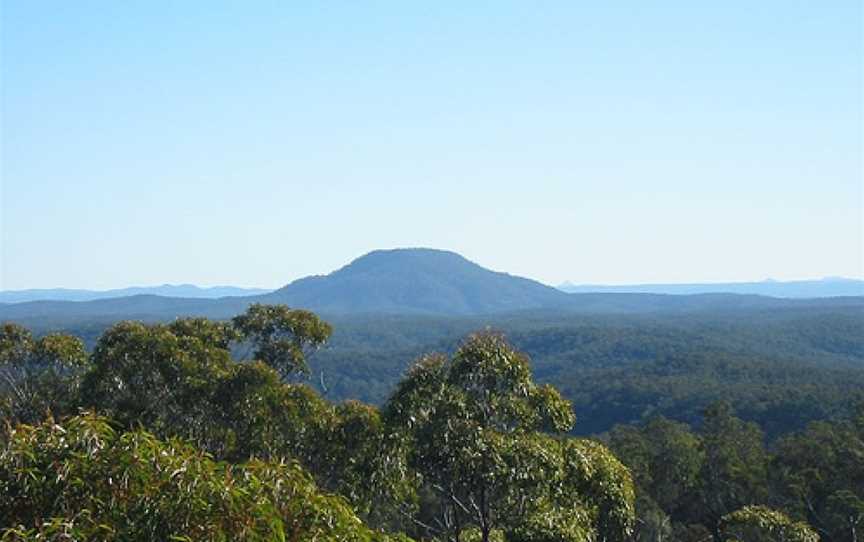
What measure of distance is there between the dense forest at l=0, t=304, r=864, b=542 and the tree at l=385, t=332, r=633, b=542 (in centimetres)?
3

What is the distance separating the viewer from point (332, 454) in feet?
59.2

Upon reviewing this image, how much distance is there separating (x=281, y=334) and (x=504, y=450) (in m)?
14.1

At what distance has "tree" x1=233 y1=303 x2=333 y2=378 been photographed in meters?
22.3

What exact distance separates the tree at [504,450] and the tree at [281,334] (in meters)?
10.8

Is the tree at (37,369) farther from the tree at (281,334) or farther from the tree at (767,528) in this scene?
the tree at (767,528)

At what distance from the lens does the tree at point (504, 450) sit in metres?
10.1

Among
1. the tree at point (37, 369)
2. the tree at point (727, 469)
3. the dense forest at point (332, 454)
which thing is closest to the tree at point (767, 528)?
the dense forest at point (332, 454)

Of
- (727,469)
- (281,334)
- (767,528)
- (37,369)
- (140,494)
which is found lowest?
(727,469)

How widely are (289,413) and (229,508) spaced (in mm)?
13340

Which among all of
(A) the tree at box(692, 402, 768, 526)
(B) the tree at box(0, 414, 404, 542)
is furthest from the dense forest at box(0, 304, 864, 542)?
(A) the tree at box(692, 402, 768, 526)

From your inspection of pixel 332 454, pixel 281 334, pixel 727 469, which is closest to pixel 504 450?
pixel 332 454

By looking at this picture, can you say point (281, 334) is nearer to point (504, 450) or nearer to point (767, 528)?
point (504, 450)

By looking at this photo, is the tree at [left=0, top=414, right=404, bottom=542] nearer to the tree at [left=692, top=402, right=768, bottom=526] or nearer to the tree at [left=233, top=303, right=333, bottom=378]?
the tree at [left=233, top=303, right=333, bottom=378]

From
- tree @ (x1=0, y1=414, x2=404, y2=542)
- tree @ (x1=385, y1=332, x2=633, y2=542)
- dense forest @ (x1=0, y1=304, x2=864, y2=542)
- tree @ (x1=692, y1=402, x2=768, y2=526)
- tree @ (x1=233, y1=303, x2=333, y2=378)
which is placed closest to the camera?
tree @ (x1=0, y1=414, x2=404, y2=542)
